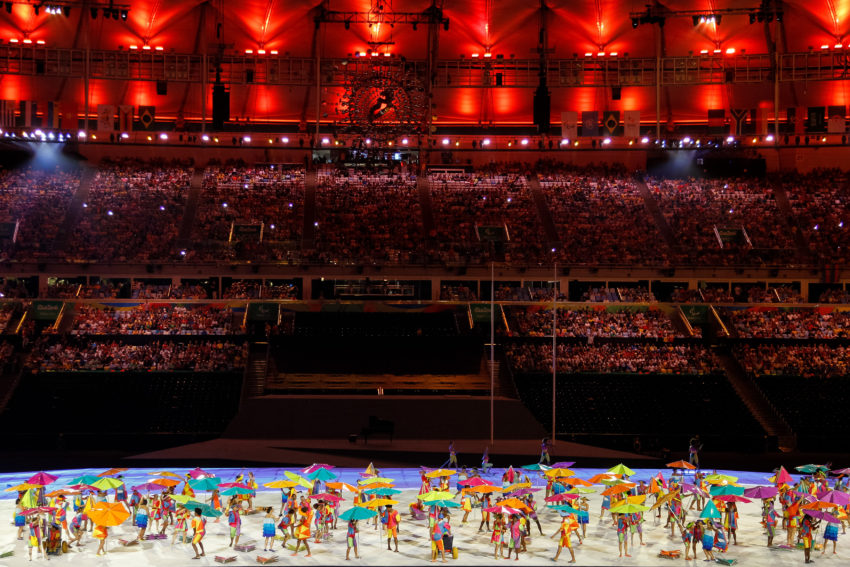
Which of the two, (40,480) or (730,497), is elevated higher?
(40,480)

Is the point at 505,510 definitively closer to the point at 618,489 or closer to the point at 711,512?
the point at 618,489

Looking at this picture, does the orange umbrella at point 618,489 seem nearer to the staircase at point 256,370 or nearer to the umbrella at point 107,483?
the umbrella at point 107,483

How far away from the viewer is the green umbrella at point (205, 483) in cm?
2609

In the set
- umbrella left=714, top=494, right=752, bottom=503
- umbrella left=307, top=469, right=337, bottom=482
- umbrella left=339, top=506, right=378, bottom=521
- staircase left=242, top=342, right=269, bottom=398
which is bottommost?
umbrella left=339, top=506, right=378, bottom=521

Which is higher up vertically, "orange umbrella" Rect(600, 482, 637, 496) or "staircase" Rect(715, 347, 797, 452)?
"staircase" Rect(715, 347, 797, 452)

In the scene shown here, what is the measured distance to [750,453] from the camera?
133 ft

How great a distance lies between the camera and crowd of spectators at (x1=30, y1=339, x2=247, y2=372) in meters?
46.2

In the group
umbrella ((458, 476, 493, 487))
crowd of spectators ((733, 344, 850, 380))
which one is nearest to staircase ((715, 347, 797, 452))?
crowd of spectators ((733, 344, 850, 380))

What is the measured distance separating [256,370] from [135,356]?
609cm

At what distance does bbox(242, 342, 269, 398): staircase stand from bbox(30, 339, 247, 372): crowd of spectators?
1.61 feet

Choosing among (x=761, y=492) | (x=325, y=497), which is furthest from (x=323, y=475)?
(x=761, y=492)

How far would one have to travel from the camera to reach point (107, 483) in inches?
1041

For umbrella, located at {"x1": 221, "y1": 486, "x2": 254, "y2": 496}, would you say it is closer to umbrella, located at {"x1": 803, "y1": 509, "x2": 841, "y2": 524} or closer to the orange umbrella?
the orange umbrella

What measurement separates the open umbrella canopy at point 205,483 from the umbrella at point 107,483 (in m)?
2.24
